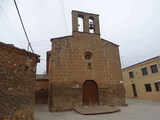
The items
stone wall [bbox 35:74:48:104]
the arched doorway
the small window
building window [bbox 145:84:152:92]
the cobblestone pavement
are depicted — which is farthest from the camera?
building window [bbox 145:84:152:92]

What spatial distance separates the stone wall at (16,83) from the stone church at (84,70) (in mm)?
4212

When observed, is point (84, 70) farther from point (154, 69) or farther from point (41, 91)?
point (154, 69)

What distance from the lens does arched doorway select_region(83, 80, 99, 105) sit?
11.4m

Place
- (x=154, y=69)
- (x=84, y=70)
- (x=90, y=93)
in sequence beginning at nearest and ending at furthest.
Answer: (x=90, y=93), (x=84, y=70), (x=154, y=69)

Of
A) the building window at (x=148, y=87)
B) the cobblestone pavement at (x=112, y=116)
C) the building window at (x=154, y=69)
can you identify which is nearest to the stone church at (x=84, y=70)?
the cobblestone pavement at (x=112, y=116)

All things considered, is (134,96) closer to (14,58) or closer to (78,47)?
(78,47)

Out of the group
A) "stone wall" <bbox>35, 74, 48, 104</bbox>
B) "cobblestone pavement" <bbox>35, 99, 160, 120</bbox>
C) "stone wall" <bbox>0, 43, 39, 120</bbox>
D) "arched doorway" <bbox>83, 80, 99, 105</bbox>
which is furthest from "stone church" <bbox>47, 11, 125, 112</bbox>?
"stone wall" <bbox>35, 74, 48, 104</bbox>

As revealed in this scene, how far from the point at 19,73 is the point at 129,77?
19080 mm

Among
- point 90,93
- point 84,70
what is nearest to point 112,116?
point 90,93

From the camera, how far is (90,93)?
11656 millimetres

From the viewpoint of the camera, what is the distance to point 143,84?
61.7 ft

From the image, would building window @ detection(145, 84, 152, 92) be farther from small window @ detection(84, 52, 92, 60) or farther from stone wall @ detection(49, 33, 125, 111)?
small window @ detection(84, 52, 92, 60)

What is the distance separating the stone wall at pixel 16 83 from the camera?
17.2ft

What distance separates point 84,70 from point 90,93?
2.06m
